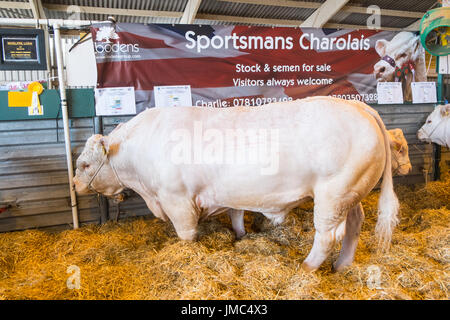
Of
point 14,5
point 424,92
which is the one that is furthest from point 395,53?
point 14,5

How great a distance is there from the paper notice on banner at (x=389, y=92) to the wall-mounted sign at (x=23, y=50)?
4736 mm

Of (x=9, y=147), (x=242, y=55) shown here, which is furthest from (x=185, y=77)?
(x=9, y=147)

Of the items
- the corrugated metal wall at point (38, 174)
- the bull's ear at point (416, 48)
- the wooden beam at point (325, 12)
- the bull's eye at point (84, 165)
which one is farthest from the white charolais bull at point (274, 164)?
the wooden beam at point (325, 12)

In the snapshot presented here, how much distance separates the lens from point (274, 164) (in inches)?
91.7

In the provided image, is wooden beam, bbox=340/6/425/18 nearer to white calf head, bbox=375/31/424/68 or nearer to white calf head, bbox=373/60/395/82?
white calf head, bbox=375/31/424/68

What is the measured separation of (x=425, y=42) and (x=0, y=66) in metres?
5.70

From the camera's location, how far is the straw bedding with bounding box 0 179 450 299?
210 cm

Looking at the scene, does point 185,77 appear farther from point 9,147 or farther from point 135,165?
point 9,147

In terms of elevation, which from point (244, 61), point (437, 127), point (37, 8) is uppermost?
point (37, 8)

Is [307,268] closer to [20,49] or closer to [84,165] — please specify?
[84,165]

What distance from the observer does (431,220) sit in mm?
3479

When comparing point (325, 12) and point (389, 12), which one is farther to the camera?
point (389, 12)

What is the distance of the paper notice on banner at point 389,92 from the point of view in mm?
4652

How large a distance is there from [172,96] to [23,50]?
71.1 inches
